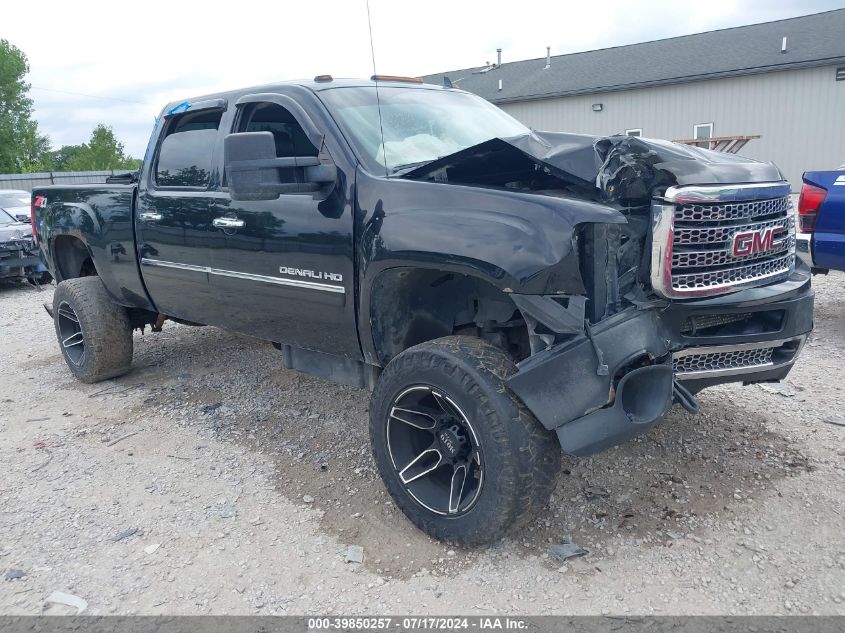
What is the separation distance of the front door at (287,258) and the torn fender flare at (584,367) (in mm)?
1122

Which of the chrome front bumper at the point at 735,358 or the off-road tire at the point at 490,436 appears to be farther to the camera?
Answer: the chrome front bumper at the point at 735,358

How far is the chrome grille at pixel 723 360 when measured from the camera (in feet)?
9.64

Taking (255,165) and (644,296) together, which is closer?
(644,296)

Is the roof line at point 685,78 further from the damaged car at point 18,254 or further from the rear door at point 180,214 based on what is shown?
the rear door at point 180,214

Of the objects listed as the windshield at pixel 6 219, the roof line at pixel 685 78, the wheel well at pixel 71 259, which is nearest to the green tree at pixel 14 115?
the roof line at pixel 685 78

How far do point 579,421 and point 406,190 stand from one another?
1.26 m

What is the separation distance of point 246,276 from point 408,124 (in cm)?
126

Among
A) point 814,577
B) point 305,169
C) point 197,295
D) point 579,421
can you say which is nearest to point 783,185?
point 579,421

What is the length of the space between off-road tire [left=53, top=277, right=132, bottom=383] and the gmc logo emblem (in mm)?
4567

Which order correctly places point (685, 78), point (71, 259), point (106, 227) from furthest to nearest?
point (685, 78) → point (71, 259) → point (106, 227)

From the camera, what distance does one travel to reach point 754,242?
2.91 metres

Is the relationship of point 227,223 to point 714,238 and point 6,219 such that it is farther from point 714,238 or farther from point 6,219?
point 6,219

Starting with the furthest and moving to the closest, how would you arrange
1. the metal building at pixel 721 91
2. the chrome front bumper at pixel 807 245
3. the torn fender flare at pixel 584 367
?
the metal building at pixel 721 91
the chrome front bumper at pixel 807 245
the torn fender flare at pixel 584 367

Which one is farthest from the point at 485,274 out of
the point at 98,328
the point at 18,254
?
the point at 18,254
